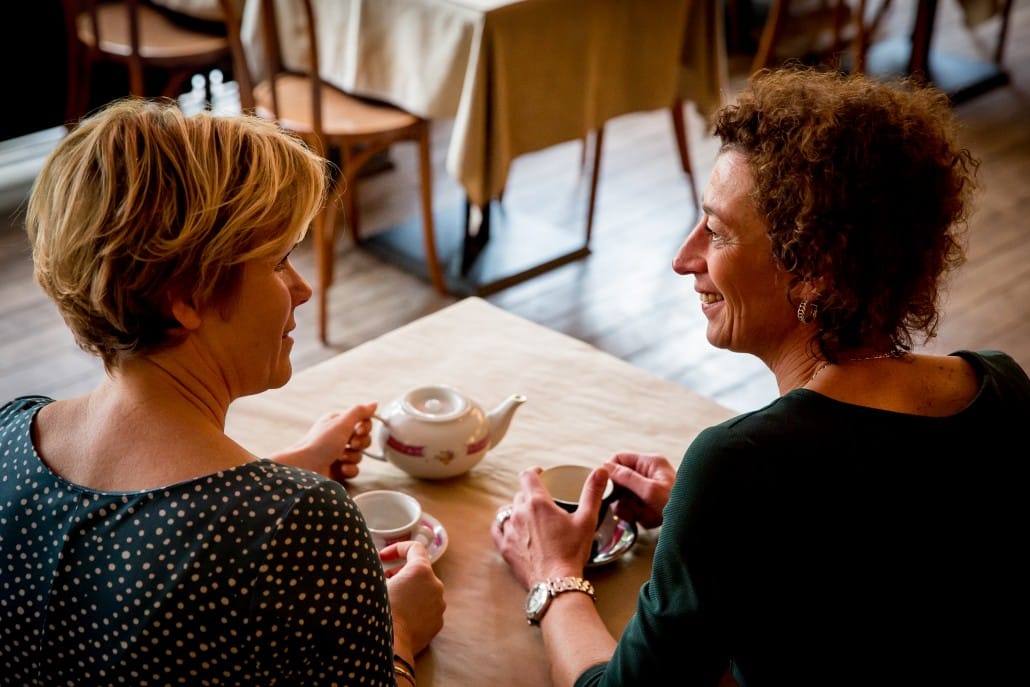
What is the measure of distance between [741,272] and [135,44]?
263 cm

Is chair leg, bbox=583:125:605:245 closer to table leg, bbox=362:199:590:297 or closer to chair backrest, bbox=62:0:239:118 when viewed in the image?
table leg, bbox=362:199:590:297

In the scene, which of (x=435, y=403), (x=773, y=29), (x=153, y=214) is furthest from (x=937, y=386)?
(x=773, y=29)

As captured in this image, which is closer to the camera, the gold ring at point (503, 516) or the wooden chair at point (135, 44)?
the gold ring at point (503, 516)

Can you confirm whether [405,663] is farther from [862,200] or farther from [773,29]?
[773,29]

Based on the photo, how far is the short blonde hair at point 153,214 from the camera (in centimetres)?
98

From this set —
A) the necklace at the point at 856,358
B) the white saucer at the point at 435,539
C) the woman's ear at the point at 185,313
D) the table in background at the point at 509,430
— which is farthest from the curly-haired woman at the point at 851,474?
the woman's ear at the point at 185,313

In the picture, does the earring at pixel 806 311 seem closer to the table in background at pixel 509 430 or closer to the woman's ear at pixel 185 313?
the table in background at pixel 509 430

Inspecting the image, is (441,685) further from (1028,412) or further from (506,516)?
(1028,412)

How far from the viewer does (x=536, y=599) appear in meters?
1.24

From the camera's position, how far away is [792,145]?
111cm

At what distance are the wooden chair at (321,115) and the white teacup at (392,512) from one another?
168 centimetres

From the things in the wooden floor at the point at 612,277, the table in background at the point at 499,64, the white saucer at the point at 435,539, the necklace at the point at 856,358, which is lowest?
the wooden floor at the point at 612,277

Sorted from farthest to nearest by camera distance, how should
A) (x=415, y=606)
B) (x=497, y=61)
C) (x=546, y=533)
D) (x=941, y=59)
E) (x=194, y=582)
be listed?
1. (x=941, y=59)
2. (x=497, y=61)
3. (x=546, y=533)
4. (x=415, y=606)
5. (x=194, y=582)

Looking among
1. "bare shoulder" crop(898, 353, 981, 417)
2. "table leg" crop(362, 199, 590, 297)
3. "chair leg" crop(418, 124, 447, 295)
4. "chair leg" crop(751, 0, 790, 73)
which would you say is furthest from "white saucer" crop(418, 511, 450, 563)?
"chair leg" crop(751, 0, 790, 73)
